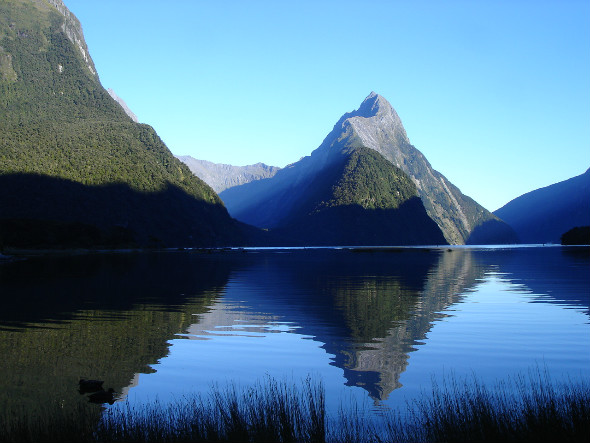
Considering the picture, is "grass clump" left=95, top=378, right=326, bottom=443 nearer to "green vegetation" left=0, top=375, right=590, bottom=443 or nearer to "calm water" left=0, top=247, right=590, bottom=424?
"green vegetation" left=0, top=375, right=590, bottom=443

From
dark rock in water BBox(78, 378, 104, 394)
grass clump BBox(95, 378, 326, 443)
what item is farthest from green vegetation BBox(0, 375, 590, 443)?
dark rock in water BBox(78, 378, 104, 394)

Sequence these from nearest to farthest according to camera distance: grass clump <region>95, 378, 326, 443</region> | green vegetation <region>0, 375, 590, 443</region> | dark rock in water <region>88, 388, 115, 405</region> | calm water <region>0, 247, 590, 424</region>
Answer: green vegetation <region>0, 375, 590, 443</region>
grass clump <region>95, 378, 326, 443</region>
dark rock in water <region>88, 388, 115, 405</region>
calm water <region>0, 247, 590, 424</region>

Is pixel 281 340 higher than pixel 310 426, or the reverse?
pixel 310 426

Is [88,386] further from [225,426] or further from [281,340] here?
[281,340]

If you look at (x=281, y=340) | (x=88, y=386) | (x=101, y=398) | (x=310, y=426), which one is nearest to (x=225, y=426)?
(x=310, y=426)

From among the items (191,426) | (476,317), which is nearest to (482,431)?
(191,426)

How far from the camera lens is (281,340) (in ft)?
88.9

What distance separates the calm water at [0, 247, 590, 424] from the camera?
1881 cm

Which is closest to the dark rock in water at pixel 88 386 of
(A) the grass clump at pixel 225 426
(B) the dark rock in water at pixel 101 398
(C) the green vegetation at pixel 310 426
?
(B) the dark rock in water at pixel 101 398

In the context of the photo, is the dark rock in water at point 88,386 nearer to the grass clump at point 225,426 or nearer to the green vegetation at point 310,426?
the green vegetation at point 310,426

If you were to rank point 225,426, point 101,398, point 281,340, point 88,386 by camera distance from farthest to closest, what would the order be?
point 281,340 < point 88,386 < point 101,398 < point 225,426

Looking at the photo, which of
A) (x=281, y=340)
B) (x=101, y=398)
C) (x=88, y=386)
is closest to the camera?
(x=101, y=398)

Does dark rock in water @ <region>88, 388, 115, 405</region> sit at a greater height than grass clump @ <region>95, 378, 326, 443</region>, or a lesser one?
lesser

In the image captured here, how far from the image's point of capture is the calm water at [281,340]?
18812 millimetres
